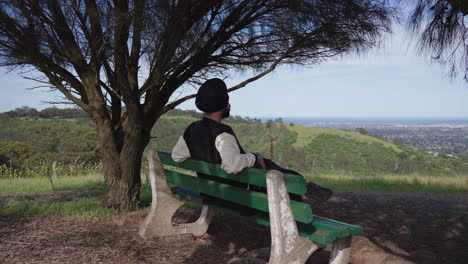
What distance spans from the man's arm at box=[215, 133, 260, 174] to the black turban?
33 centimetres

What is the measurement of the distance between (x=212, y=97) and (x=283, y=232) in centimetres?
110

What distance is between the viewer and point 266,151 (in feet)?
181

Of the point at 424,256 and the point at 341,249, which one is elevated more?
the point at 341,249

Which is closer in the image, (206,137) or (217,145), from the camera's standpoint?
(217,145)

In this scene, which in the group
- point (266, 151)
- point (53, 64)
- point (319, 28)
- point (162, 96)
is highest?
point (319, 28)

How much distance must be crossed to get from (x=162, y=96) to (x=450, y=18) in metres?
3.26

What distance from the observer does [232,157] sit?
7.95ft

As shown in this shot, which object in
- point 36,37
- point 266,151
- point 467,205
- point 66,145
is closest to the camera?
point 36,37

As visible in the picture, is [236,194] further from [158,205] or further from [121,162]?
[121,162]

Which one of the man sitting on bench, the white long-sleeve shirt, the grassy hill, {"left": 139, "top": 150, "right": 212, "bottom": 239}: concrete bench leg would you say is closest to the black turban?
the man sitting on bench

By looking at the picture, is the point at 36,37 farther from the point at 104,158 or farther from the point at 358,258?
the point at 358,258

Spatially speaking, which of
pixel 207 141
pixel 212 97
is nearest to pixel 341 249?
pixel 207 141

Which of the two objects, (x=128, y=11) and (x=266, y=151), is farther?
(x=266, y=151)

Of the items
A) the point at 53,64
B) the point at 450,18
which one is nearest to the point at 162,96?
the point at 53,64
